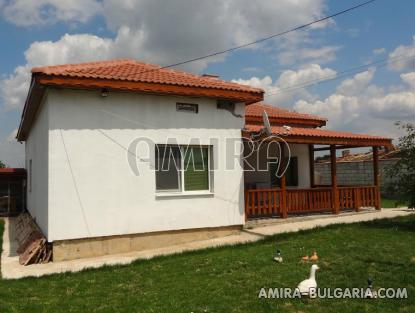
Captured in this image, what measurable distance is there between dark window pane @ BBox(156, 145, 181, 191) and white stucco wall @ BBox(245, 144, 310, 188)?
4553mm

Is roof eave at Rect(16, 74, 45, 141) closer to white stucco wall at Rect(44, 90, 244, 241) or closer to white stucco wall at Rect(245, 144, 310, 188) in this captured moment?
white stucco wall at Rect(44, 90, 244, 241)

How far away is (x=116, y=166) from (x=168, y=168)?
1.35m

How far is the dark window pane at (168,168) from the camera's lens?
10047 millimetres

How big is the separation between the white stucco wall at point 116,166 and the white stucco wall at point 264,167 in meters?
3.94

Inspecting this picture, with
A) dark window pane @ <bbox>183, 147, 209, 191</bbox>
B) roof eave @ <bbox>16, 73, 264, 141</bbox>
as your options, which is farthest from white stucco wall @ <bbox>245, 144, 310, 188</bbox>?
dark window pane @ <bbox>183, 147, 209, 191</bbox>

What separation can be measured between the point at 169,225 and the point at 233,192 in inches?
79.2

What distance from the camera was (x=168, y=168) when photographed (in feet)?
33.3

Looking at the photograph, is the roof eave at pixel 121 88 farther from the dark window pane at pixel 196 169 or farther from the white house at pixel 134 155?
the dark window pane at pixel 196 169

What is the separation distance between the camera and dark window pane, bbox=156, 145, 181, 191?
1005 centimetres

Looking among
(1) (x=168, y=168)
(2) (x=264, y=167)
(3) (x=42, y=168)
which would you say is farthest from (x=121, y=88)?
(2) (x=264, y=167)

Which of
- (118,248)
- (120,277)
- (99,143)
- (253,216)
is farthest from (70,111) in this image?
(253,216)

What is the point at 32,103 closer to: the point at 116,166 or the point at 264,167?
the point at 116,166

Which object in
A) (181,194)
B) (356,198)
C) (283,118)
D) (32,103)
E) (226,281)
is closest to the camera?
(226,281)

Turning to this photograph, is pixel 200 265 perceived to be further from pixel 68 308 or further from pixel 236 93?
pixel 236 93
